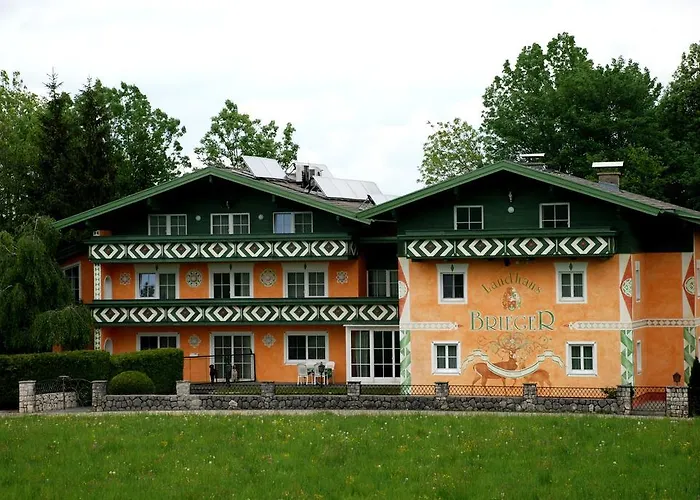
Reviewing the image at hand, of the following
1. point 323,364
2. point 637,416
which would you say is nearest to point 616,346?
point 637,416

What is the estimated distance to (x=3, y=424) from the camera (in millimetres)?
38125

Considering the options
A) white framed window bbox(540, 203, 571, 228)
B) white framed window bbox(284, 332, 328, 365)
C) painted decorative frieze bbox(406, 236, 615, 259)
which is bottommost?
white framed window bbox(284, 332, 328, 365)

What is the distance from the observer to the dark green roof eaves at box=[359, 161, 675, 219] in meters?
43.4

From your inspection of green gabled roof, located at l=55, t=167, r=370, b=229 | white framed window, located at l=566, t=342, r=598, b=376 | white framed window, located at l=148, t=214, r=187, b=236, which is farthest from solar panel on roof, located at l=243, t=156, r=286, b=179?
white framed window, located at l=566, t=342, r=598, b=376

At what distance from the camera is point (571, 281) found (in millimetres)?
45781

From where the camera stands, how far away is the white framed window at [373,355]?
50094 millimetres

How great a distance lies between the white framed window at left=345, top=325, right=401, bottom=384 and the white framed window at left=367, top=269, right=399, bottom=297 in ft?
8.86

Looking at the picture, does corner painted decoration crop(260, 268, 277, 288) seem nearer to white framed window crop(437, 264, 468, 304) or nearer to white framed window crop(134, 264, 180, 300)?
white framed window crop(134, 264, 180, 300)

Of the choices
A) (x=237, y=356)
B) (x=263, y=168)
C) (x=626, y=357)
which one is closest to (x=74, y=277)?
(x=237, y=356)

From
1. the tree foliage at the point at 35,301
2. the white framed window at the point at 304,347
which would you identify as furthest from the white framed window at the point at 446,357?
the tree foliage at the point at 35,301

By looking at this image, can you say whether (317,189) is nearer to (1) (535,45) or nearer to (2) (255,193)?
(2) (255,193)

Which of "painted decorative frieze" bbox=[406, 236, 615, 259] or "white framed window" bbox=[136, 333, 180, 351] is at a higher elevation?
"painted decorative frieze" bbox=[406, 236, 615, 259]

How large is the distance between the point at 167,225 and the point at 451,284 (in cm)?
1228

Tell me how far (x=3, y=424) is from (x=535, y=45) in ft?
167
